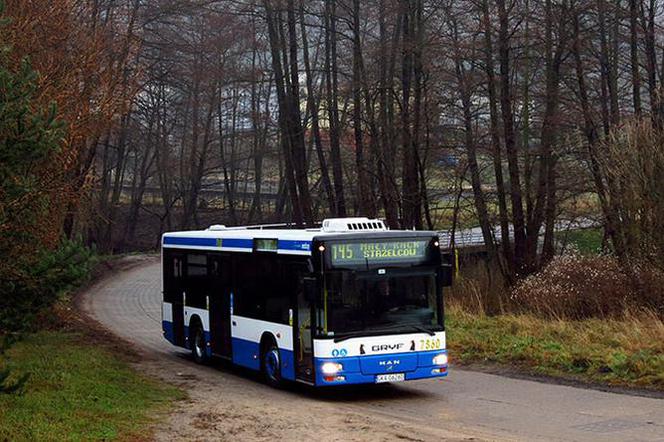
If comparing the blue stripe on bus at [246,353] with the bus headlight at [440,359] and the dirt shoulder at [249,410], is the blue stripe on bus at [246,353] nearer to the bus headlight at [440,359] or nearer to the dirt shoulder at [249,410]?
the dirt shoulder at [249,410]

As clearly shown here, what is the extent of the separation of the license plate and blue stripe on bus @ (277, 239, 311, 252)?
7.43ft

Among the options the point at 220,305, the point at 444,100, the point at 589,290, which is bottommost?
the point at 589,290

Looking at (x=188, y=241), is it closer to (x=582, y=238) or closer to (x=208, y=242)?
(x=208, y=242)

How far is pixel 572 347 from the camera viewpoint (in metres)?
18.0

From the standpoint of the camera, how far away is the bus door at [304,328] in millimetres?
15211

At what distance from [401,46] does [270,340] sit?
20.5 meters

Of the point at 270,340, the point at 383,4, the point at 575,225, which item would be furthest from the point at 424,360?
the point at 383,4

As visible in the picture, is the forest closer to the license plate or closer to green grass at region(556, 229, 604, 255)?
green grass at region(556, 229, 604, 255)

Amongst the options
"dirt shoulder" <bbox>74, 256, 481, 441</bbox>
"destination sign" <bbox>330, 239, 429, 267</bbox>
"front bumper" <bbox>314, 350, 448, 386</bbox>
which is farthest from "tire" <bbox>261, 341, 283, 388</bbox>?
"destination sign" <bbox>330, 239, 429, 267</bbox>

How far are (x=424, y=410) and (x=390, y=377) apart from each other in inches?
38.5

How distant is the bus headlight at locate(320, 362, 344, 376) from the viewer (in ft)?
49.5

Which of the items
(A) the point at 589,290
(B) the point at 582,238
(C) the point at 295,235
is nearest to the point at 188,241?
(C) the point at 295,235

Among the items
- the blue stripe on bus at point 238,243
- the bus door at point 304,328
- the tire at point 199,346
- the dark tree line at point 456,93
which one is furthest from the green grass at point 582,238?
the bus door at point 304,328

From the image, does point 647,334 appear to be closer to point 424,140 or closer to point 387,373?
point 387,373
